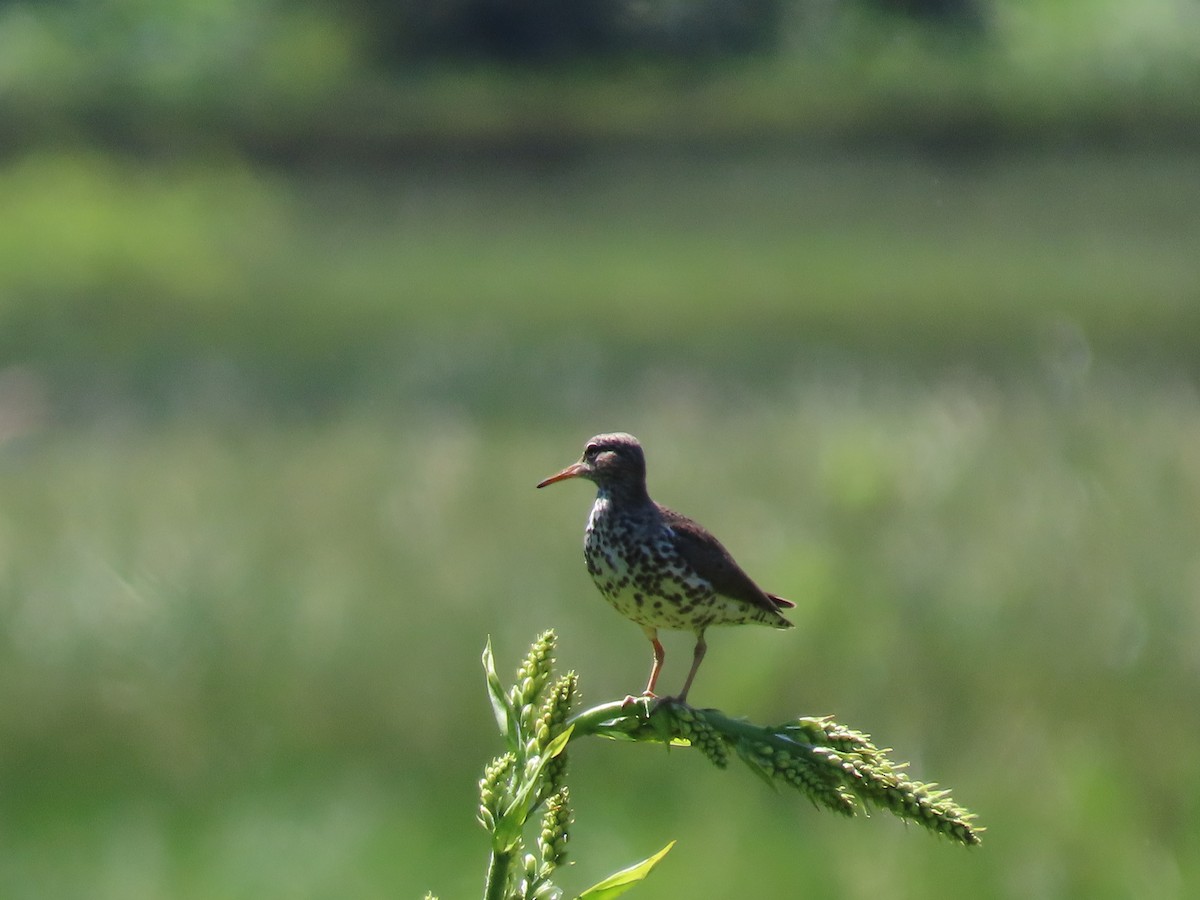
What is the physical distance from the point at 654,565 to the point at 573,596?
7204 mm

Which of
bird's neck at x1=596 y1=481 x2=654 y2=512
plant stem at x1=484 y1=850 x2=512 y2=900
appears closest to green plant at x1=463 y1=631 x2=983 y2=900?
plant stem at x1=484 y1=850 x2=512 y2=900

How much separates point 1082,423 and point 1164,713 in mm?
3445

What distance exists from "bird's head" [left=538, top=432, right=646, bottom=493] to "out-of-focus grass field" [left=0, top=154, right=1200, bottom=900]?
16.9ft

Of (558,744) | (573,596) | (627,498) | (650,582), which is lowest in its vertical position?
(558,744)

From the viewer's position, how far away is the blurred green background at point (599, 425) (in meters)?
8.73

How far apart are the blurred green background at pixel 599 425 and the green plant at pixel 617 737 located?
6116 mm

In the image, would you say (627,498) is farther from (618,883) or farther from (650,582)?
(618,883)

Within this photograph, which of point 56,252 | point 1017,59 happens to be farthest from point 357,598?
point 56,252

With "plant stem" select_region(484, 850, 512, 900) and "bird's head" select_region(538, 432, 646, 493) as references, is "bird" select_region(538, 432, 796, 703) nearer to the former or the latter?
"bird's head" select_region(538, 432, 646, 493)

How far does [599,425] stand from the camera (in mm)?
12703

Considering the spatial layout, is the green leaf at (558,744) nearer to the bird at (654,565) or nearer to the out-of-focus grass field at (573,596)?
the bird at (654,565)

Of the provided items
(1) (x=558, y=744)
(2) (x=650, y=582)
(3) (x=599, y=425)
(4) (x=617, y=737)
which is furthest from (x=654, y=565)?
(3) (x=599, y=425)

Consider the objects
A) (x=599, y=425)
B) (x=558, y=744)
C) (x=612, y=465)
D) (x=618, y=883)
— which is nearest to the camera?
(x=558, y=744)

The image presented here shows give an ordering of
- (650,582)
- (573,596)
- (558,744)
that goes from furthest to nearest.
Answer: (573,596)
(650,582)
(558,744)
